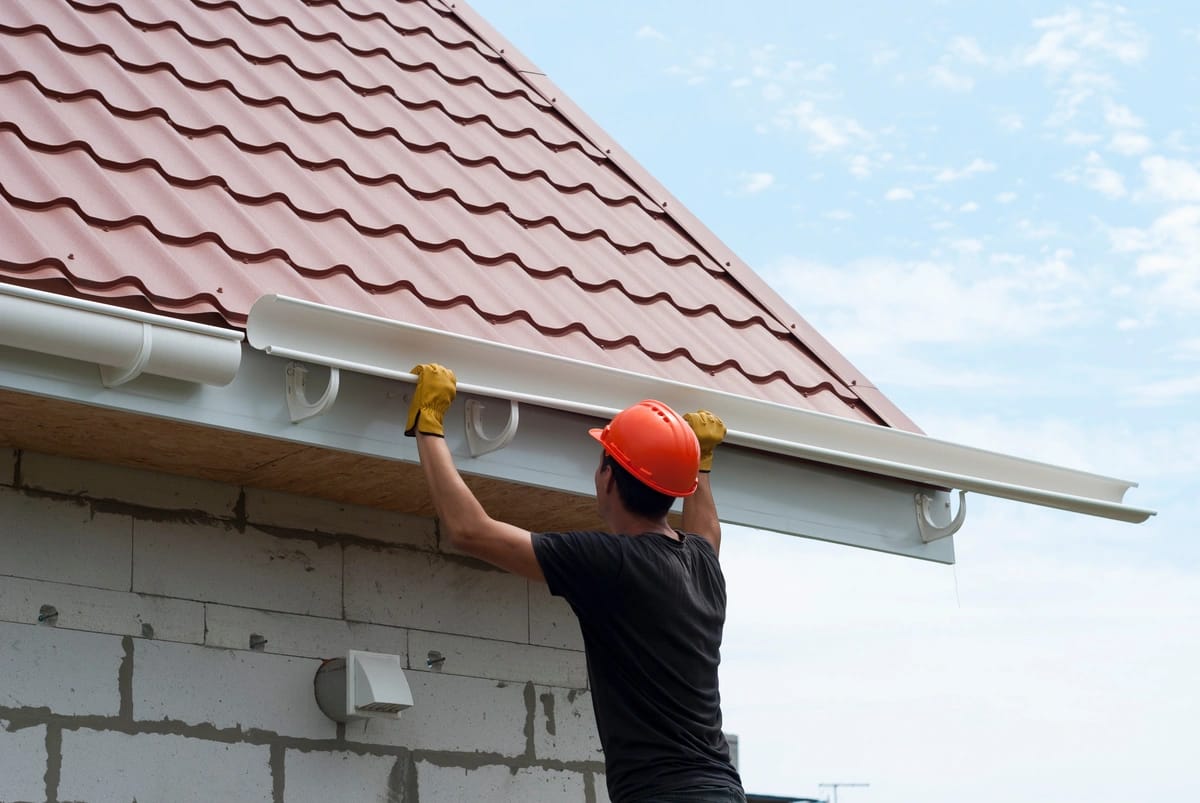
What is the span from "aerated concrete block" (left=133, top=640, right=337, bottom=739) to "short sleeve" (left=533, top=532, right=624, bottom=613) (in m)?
1.22

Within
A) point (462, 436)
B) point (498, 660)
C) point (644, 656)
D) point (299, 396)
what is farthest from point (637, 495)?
point (498, 660)

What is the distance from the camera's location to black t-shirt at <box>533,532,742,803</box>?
324 centimetres

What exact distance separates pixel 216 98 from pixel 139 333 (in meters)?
1.92

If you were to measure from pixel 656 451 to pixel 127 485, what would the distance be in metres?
1.55

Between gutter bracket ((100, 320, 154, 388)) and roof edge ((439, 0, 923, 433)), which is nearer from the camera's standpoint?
gutter bracket ((100, 320, 154, 388))

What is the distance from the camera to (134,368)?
3270mm

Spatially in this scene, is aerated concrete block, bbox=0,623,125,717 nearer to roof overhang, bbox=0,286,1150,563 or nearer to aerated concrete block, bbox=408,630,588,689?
roof overhang, bbox=0,286,1150,563

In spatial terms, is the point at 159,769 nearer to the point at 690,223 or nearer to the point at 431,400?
the point at 431,400

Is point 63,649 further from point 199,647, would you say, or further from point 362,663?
point 362,663

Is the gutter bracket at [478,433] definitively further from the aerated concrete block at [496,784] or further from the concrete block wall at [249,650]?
the aerated concrete block at [496,784]

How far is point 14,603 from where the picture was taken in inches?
146

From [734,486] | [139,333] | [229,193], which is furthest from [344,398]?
[734,486]

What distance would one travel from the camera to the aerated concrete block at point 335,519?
425 cm

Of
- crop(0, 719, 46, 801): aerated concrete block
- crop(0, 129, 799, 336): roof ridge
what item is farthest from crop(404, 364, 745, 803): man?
crop(0, 719, 46, 801): aerated concrete block
